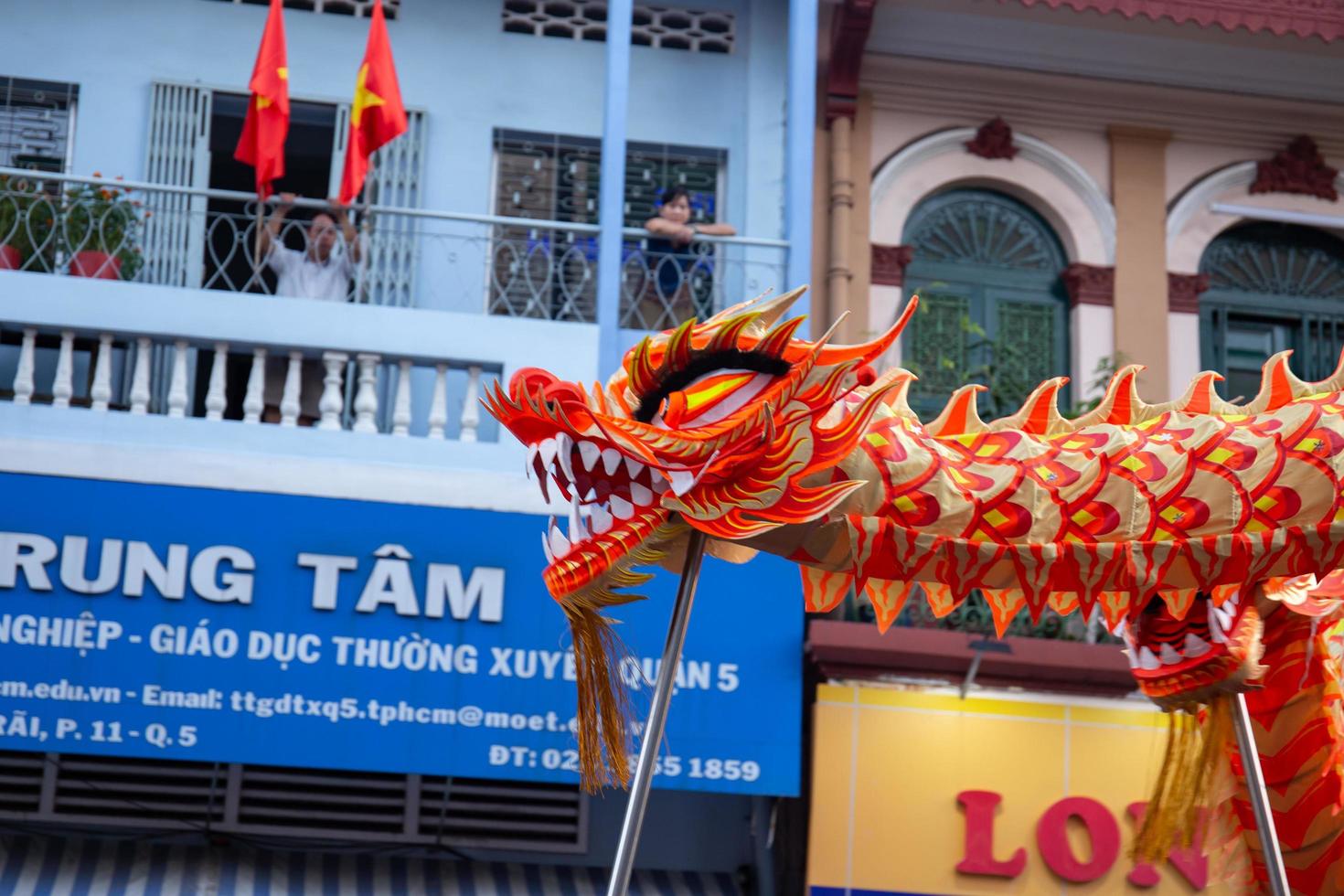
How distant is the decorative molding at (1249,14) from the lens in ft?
33.0

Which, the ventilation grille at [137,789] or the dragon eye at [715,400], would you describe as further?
the ventilation grille at [137,789]

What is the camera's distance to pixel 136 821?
8.96m

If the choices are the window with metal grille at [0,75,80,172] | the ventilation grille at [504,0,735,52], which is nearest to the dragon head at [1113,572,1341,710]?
the ventilation grille at [504,0,735,52]

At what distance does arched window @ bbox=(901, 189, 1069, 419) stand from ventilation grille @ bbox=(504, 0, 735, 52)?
153cm

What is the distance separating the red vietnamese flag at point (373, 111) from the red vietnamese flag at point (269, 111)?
0.33 m

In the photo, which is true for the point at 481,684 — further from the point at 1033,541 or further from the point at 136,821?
the point at 1033,541

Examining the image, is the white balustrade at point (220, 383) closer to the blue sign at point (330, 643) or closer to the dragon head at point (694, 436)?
the blue sign at point (330, 643)

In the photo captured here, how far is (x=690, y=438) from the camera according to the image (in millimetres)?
4199

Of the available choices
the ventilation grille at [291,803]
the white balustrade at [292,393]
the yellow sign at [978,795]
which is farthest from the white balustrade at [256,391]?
the yellow sign at [978,795]

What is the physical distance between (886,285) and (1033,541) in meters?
6.41

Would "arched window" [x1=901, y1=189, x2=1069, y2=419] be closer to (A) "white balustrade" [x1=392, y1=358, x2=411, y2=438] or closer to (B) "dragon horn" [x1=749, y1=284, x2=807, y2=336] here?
(A) "white balustrade" [x1=392, y1=358, x2=411, y2=438]

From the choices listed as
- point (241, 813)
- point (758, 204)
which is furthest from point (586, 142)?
point (241, 813)

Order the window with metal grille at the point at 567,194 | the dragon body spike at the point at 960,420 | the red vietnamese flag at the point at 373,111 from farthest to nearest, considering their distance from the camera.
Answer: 1. the window with metal grille at the point at 567,194
2. the red vietnamese flag at the point at 373,111
3. the dragon body spike at the point at 960,420

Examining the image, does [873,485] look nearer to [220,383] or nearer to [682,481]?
[682,481]
